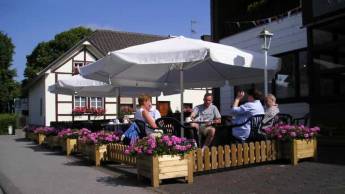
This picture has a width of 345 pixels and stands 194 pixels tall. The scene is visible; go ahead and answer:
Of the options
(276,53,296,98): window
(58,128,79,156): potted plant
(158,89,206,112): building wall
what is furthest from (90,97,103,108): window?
(276,53,296,98): window

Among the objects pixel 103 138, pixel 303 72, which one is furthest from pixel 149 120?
pixel 303 72

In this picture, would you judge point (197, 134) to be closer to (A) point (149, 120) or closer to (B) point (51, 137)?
(A) point (149, 120)

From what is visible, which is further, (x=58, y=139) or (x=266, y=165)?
(x=58, y=139)

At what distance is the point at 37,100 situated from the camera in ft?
109

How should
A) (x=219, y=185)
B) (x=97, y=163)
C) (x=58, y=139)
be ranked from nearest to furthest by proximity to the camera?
1. (x=219, y=185)
2. (x=97, y=163)
3. (x=58, y=139)

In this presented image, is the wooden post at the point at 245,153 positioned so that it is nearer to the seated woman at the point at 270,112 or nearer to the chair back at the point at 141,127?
the seated woman at the point at 270,112

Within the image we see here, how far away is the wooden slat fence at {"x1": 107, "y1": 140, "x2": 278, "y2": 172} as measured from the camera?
736 centimetres

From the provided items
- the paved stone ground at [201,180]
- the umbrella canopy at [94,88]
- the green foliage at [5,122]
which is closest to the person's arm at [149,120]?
the paved stone ground at [201,180]

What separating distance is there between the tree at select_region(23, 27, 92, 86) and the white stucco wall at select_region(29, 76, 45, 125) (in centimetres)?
1730

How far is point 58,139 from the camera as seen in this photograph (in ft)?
44.5

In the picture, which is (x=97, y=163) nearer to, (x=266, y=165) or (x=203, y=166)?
(x=203, y=166)

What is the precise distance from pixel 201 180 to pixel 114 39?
29766mm

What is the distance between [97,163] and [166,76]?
131 inches

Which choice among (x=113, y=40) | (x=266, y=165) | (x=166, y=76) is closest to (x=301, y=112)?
(x=166, y=76)
